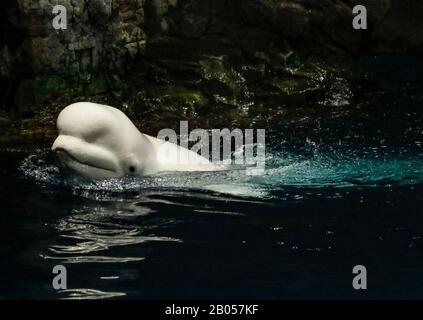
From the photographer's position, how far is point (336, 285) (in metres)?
5.93

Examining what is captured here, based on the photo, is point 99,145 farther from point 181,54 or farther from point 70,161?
point 181,54

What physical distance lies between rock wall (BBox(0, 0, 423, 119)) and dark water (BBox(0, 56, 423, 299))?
2444 mm

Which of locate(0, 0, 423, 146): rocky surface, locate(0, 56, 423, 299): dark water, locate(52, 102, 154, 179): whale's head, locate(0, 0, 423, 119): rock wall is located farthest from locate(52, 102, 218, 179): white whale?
locate(0, 0, 423, 119): rock wall

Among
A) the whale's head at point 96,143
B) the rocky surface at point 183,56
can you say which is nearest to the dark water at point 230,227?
the whale's head at point 96,143

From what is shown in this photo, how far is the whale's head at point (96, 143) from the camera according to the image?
27.1 ft

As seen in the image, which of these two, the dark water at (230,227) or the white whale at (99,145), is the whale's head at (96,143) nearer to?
the white whale at (99,145)

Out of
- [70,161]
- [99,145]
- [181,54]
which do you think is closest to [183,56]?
[181,54]

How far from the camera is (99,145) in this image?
847 centimetres

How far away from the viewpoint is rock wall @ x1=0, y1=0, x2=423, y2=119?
12.3m

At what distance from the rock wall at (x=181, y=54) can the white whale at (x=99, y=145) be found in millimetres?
3807

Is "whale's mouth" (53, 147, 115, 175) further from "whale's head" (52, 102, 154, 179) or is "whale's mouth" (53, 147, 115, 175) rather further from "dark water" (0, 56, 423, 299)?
"dark water" (0, 56, 423, 299)

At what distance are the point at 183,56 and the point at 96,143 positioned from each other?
5.29 meters
